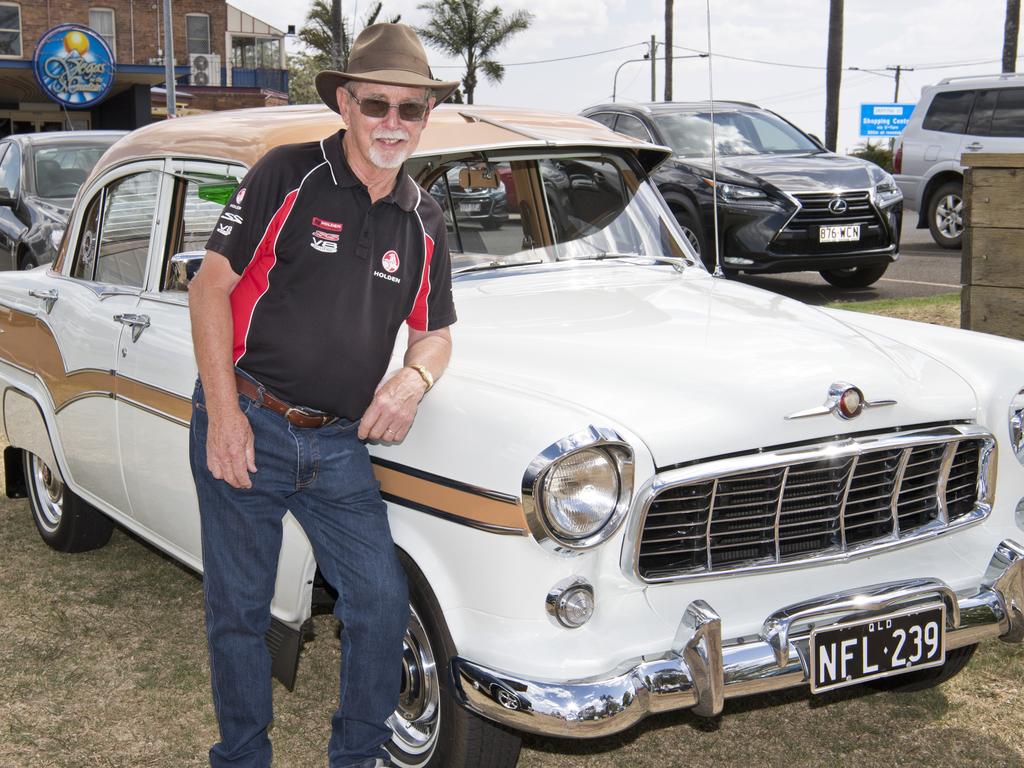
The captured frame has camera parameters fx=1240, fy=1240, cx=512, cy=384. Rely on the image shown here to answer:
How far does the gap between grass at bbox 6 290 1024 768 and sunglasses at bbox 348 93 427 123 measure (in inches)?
69.9

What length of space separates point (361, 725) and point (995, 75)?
13.5 metres

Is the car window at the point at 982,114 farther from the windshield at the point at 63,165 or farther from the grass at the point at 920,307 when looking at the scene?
the windshield at the point at 63,165

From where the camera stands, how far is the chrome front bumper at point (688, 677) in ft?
Answer: 8.98

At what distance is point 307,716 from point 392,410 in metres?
1.35

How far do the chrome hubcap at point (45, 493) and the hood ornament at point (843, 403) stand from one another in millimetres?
3560

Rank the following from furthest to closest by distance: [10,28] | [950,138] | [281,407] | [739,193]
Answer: [10,28]
[950,138]
[739,193]
[281,407]

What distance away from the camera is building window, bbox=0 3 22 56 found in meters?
40.8

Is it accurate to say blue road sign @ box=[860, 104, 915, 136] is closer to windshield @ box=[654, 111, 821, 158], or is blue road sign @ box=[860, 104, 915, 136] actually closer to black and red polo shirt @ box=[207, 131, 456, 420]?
windshield @ box=[654, 111, 821, 158]

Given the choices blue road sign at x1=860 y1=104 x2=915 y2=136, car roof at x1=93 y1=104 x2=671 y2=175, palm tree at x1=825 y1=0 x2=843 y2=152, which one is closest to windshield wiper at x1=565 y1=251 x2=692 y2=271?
car roof at x1=93 y1=104 x2=671 y2=175

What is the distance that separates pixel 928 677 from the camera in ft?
13.0

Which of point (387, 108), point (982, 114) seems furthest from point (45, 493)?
point (982, 114)

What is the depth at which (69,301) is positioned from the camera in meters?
4.68

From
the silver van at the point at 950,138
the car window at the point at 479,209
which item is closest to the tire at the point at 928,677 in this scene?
the car window at the point at 479,209

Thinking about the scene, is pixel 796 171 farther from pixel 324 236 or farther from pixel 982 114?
pixel 324 236
